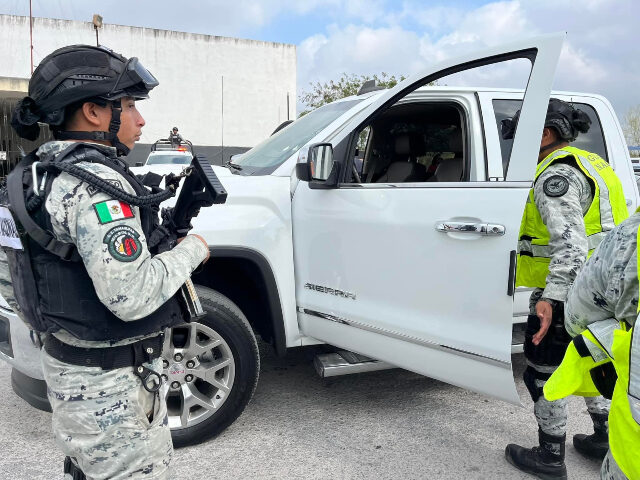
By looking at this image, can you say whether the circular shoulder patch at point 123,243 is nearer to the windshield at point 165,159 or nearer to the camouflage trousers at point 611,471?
the camouflage trousers at point 611,471

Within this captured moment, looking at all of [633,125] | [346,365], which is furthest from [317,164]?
[633,125]

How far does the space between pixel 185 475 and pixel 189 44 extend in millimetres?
25381

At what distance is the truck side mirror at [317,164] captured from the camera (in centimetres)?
281

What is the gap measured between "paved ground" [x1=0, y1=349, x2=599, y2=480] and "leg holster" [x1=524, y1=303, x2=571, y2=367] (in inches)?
24.4

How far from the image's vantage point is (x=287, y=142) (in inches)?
140

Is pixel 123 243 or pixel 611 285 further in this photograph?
pixel 123 243

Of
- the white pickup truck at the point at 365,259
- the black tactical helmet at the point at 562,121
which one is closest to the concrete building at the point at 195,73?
the white pickup truck at the point at 365,259

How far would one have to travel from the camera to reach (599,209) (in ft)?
8.23

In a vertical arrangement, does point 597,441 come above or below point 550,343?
below

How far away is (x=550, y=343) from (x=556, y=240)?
489 millimetres

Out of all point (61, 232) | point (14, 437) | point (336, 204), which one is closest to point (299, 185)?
point (336, 204)

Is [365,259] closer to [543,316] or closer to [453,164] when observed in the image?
[543,316]

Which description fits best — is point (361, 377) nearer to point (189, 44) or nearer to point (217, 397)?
point (217, 397)

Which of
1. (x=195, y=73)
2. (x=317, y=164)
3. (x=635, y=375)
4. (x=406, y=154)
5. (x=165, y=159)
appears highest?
(x=195, y=73)
